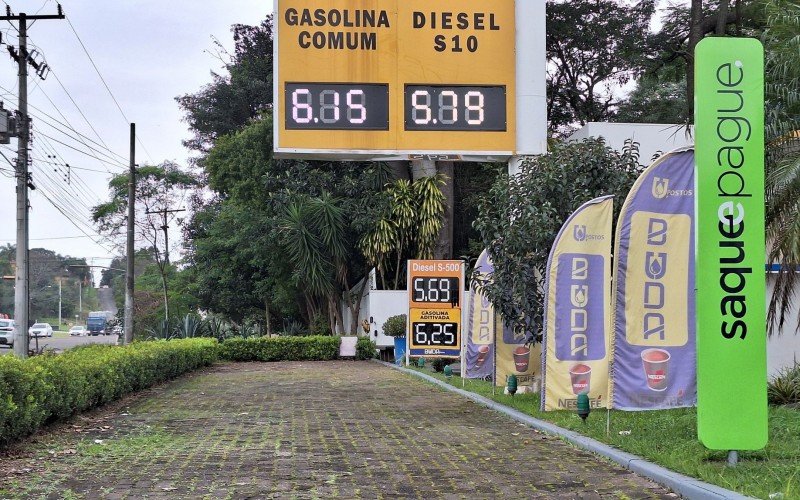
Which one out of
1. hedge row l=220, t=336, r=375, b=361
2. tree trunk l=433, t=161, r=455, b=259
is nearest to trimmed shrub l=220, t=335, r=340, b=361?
hedge row l=220, t=336, r=375, b=361

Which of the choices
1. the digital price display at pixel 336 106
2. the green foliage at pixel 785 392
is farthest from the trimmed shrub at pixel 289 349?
the green foliage at pixel 785 392

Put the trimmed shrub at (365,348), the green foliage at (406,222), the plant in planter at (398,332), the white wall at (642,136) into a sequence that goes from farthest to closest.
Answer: the trimmed shrub at (365,348)
the green foliage at (406,222)
the plant in planter at (398,332)
the white wall at (642,136)

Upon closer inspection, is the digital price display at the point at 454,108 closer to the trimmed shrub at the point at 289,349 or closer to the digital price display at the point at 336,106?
the digital price display at the point at 336,106

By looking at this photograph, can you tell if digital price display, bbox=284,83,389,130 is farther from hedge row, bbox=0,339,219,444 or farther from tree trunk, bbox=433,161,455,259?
tree trunk, bbox=433,161,455,259

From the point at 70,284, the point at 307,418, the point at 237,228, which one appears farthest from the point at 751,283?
the point at 70,284

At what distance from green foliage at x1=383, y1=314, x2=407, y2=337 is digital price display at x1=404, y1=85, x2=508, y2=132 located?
1628 centimetres

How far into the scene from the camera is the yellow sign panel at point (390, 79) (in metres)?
13.5

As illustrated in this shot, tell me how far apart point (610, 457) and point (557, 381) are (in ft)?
9.49

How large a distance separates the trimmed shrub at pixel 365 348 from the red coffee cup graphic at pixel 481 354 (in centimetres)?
1520

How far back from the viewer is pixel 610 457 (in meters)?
8.80

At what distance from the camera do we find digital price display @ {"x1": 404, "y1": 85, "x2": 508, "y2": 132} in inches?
540

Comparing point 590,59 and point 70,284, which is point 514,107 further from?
point 70,284

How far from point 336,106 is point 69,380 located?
17.2ft

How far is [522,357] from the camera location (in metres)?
15.6
